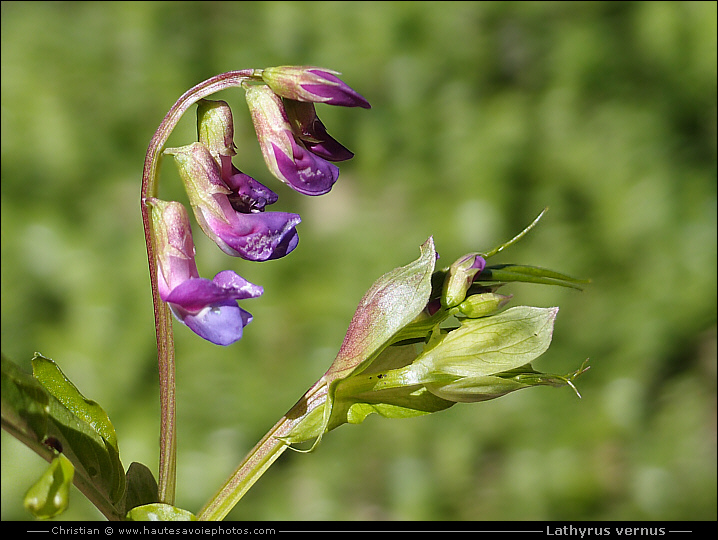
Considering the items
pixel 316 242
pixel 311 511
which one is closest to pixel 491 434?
pixel 311 511

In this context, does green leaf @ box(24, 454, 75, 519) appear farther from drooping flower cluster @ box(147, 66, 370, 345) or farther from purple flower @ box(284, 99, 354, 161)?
purple flower @ box(284, 99, 354, 161)

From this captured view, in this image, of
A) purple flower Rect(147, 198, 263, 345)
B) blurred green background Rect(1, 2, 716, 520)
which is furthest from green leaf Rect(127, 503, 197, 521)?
blurred green background Rect(1, 2, 716, 520)

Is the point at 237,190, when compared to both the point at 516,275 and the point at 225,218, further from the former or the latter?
the point at 516,275

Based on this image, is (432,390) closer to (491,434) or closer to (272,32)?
(491,434)

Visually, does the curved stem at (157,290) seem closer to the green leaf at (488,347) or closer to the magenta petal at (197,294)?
the magenta petal at (197,294)

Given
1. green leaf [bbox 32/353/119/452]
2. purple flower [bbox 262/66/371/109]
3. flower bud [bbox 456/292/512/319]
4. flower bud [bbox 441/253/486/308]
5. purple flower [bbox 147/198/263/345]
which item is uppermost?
purple flower [bbox 262/66/371/109]
